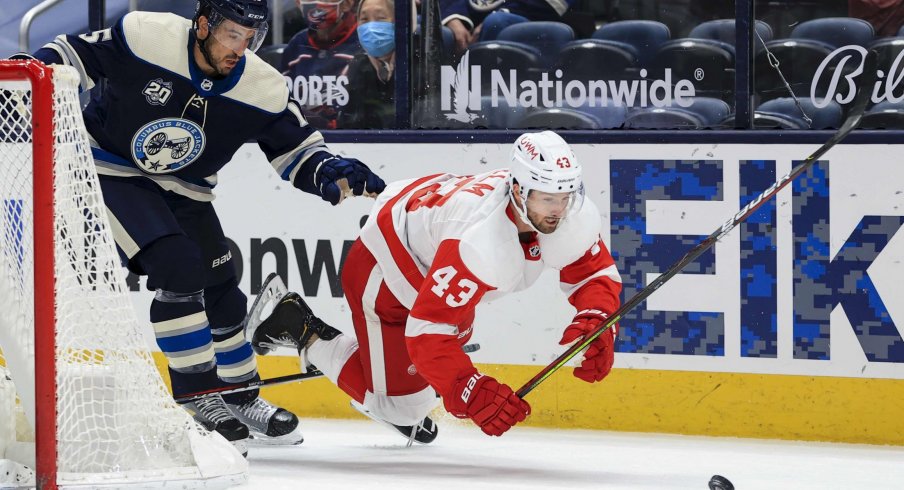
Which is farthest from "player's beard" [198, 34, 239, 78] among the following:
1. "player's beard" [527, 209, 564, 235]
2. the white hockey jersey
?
"player's beard" [527, 209, 564, 235]

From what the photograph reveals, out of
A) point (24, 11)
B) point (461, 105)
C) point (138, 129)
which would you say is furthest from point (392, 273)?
point (24, 11)

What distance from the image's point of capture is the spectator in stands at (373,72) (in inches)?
181

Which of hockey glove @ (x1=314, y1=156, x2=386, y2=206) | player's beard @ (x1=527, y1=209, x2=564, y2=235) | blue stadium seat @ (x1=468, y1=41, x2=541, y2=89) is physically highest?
blue stadium seat @ (x1=468, y1=41, x2=541, y2=89)

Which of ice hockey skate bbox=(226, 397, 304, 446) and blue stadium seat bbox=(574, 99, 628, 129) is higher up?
blue stadium seat bbox=(574, 99, 628, 129)

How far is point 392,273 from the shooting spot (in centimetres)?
360

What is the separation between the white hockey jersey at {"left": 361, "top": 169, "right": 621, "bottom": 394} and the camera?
3.17 m

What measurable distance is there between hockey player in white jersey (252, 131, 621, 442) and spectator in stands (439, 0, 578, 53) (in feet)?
3.17

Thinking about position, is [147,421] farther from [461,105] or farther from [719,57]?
[719,57]

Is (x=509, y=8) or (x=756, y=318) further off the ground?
(x=509, y=8)

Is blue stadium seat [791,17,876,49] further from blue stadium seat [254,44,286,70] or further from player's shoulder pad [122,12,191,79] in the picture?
player's shoulder pad [122,12,191,79]

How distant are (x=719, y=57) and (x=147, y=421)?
213cm

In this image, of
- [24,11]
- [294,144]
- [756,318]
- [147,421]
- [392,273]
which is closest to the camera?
[147,421]

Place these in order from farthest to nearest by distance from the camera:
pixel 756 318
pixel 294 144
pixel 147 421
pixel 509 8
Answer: pixel 509 8
pixel 756 318
pixel 294 144
pixel 147 421

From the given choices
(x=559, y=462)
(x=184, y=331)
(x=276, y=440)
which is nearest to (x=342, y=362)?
(x=276, y=440)
